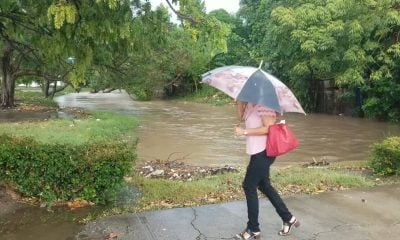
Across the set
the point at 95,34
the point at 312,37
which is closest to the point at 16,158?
the point at 95,34

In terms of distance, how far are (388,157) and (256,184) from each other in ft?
14.3

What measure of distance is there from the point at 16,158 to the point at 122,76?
2258cm

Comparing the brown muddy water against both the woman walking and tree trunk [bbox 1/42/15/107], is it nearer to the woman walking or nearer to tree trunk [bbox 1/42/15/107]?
the woman walking

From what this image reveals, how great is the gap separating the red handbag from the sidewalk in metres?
1.03

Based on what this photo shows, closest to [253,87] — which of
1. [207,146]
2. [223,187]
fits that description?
[223,187]

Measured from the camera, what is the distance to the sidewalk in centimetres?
538

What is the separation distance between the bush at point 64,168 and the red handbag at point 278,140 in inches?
90.7

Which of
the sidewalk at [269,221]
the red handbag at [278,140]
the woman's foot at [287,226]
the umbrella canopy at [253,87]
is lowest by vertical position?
the sidewalk at [269,221]

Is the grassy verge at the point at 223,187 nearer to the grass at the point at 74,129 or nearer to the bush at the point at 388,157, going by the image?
the bush at the point at 388,157

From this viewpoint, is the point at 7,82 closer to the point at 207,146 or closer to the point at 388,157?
the point at 207,146

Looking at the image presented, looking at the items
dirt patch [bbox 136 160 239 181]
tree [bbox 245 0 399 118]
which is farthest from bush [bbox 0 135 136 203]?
tree [bbox 245 0 399 118]

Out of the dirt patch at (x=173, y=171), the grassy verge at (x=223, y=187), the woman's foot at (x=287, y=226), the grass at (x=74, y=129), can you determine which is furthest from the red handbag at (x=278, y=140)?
the grass at (x=74, y=129)

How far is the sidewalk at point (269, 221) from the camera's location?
538 centimetres

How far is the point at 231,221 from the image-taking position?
19.2ft
